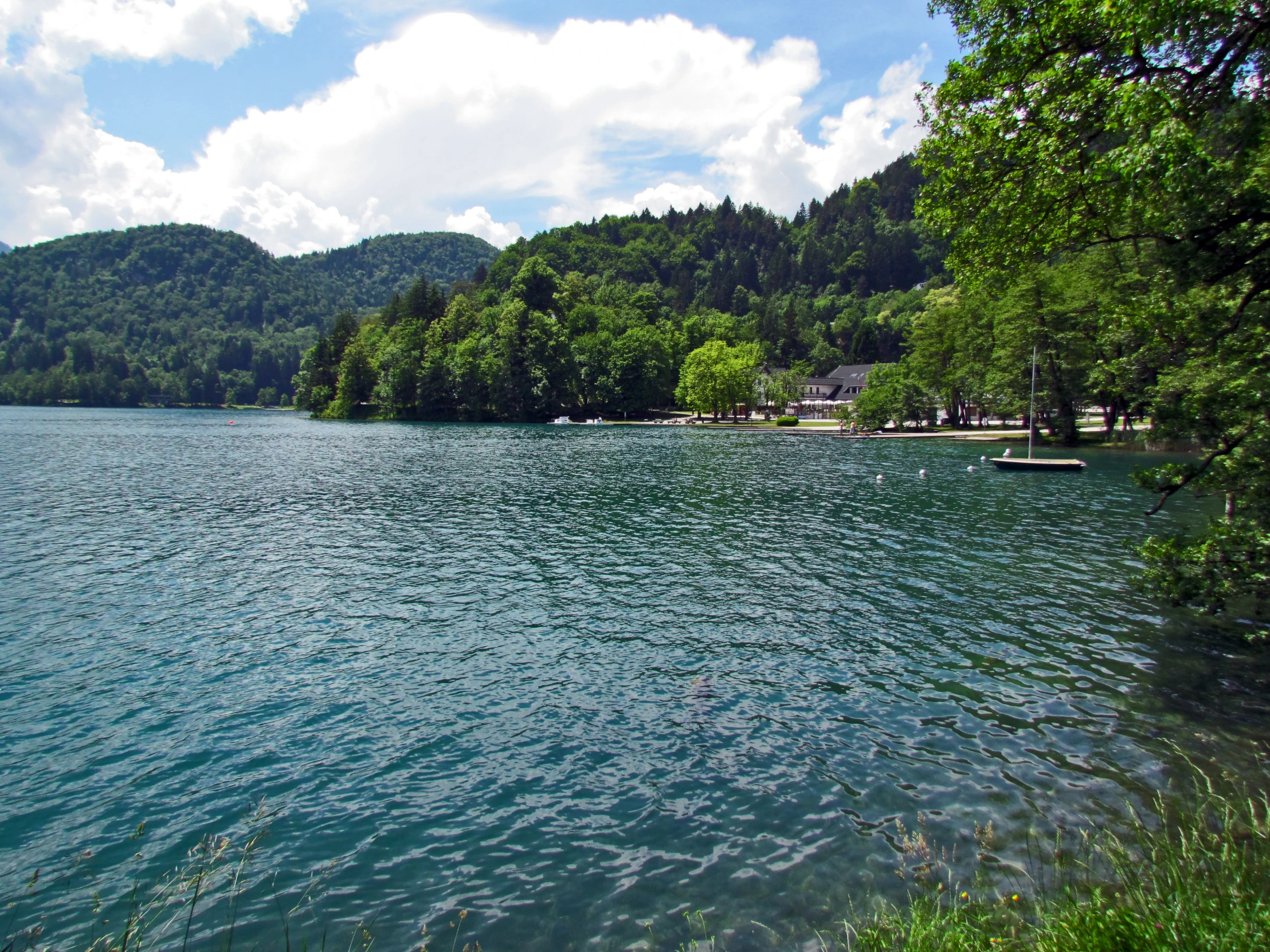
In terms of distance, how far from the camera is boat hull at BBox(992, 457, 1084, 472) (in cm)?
5075

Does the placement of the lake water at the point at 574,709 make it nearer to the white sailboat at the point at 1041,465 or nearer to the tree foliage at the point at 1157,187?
the tree foliage at the point at 1157,187

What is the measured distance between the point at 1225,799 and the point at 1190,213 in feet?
29.5

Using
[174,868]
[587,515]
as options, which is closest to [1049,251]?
[174,868]

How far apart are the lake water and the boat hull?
69.0ft

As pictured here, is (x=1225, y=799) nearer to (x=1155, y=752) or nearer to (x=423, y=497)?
(x=1155, y=752)

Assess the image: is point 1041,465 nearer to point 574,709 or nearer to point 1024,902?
point 574,709

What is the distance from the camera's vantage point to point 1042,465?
51.7 m

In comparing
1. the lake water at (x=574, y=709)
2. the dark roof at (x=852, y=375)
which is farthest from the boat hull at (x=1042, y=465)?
the dark roof at (x=852, y=375)

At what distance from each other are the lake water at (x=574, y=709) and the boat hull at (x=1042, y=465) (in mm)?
21036

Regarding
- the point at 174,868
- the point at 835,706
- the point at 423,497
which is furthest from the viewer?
the point at 423,497

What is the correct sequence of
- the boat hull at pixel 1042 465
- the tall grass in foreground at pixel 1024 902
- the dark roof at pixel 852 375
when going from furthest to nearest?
the dark roof at pixel 852 375
the boat hull at pixel 1042 465
the tall grass in foreground at pixel 1024 902

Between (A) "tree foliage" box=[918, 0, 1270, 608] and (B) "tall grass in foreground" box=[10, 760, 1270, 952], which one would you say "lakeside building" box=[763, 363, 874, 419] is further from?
(B) "tall grass in foreground" box=[10, 760, 1270, 952]

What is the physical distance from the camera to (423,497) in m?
41.5

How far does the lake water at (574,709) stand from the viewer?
9.18 meters
